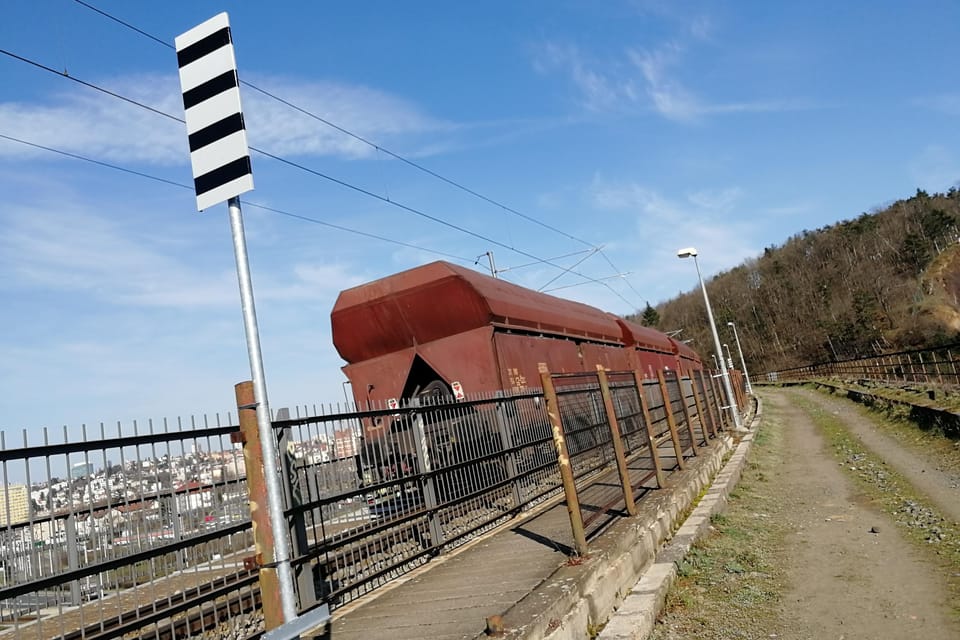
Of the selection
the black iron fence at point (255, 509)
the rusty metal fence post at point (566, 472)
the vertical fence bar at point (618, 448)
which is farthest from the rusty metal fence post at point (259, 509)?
the vertical fence bar at point (618, 448)

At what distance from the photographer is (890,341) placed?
7025 centimetres

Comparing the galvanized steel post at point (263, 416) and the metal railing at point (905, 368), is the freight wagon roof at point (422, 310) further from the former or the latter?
the metal railing at point (905, 368)

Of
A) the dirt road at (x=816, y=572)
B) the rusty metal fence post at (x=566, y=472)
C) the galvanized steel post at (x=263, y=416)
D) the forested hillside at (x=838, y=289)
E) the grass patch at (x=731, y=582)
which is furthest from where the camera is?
the forested hillside at (x=838, y=289)

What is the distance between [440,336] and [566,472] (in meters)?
5.18

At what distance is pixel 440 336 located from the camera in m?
9.99

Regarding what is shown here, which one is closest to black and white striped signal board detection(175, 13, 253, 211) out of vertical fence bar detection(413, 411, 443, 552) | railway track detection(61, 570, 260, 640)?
railway track detection(61, 570, 260, 640)

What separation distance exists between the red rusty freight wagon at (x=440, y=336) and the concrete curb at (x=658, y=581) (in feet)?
7.54

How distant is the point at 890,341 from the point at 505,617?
80903 millimetres

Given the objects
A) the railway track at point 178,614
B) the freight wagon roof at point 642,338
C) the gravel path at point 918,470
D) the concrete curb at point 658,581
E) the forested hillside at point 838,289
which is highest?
the forested hillside at point 838,289

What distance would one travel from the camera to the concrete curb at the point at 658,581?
427 cm

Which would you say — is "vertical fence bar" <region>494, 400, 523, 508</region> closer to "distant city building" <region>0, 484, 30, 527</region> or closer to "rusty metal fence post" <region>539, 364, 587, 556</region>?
"rusty metal fence post" <region>539, 364, 587, 556</region>

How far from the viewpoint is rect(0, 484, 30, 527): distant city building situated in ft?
10.2

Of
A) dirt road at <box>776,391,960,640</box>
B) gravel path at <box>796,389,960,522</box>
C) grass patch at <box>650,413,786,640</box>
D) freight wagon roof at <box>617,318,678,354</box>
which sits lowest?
gravel path at <box>796,389,960,522</box>

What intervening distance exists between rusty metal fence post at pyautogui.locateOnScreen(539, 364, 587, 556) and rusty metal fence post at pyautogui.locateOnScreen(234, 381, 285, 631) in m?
2.67
